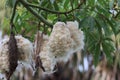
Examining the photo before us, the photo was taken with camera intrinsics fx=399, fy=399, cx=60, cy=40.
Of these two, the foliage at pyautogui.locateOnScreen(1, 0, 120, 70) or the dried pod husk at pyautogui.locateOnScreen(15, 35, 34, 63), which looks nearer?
the dried pod husk at pyautogui.locateOnScreen(15, 35, 34, 63)

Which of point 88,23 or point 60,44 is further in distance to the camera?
point 88,23

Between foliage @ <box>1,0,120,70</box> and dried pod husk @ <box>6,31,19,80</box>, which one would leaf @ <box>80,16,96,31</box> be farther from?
dried pod husk @ <box>6,31,19,80</box>

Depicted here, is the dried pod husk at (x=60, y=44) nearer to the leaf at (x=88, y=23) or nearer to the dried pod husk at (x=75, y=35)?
the dried pod husk at (x=75, y=35)

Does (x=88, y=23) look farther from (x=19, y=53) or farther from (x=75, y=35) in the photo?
(x=19, y=53)

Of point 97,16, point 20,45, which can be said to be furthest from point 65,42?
point 97,16

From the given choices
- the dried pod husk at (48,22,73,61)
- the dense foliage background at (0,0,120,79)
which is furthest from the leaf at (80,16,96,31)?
the dried pod husk at (48,22,73,61)

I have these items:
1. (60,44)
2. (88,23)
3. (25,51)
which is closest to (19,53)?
(25,51)

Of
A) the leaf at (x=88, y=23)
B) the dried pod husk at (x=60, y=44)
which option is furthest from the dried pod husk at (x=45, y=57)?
the leaf at (x=88, y=23)

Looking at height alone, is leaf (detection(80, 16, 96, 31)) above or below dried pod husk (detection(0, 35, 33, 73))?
above
